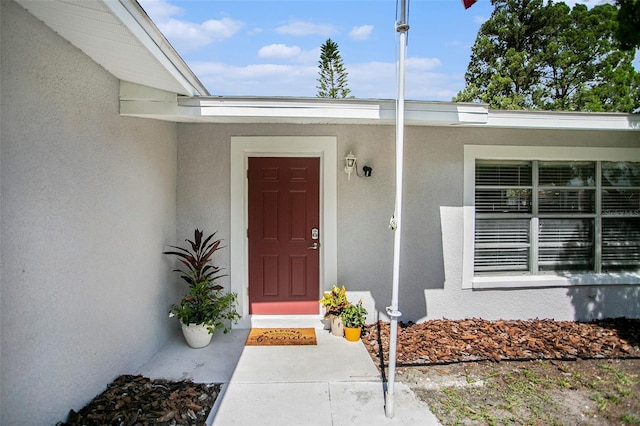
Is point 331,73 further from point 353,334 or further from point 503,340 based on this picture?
point 503,340

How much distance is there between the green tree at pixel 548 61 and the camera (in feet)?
48.3

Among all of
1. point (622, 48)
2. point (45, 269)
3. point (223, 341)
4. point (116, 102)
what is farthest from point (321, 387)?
point (622, 48)

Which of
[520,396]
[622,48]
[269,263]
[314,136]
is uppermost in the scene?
[622,48]

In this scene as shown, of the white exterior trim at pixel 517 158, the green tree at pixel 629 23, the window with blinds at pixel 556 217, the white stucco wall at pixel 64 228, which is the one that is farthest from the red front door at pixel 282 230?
the green tree at pixel 629 23

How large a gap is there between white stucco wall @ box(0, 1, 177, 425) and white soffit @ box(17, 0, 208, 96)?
4.2 inches

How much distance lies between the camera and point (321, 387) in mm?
3436

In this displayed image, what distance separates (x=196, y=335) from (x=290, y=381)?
1.34 m

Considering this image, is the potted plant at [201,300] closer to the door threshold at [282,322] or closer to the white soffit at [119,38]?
the door threshold at [282,322]

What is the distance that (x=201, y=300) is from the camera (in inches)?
171

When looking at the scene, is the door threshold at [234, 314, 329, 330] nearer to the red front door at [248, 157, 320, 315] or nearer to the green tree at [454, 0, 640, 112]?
the red front door at [248, 157, 320, 315]

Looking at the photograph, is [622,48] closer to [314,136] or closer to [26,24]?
[314,136]

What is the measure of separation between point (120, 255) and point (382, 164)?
315 cm

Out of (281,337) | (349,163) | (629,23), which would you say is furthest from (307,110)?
(629,23)

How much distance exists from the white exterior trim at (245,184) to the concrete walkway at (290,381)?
0.83m
